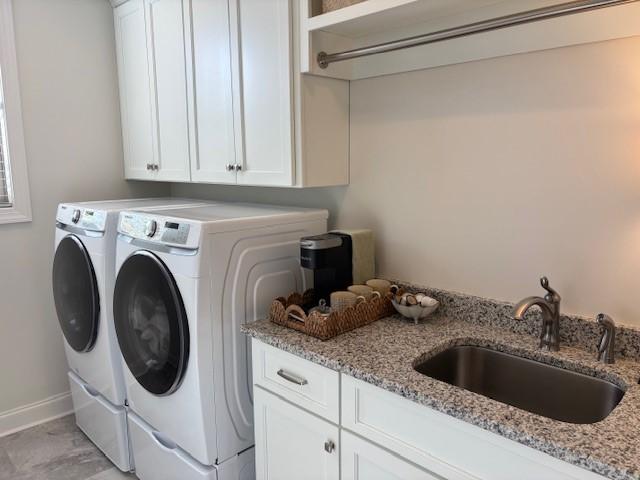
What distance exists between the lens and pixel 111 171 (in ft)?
9.82

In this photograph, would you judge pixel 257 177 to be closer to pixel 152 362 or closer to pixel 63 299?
pixel 152 362

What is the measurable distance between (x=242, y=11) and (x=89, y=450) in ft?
7.40

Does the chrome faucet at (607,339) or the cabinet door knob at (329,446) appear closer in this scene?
the chrome faucet at (607,339)

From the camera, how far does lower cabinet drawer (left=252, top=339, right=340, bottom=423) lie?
1.51 m

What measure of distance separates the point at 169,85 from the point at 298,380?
164 centimetres

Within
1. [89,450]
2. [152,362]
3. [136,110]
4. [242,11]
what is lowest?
[89,450]

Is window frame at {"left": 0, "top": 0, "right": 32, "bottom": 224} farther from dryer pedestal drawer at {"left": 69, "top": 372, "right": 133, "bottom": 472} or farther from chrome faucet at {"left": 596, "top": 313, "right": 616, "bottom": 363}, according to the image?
chrome faucet at {"left": 596, "top": 313, "right": 616, "bottom": 363}

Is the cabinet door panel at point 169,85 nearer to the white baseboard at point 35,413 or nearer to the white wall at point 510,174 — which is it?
the white wall at point 510,174

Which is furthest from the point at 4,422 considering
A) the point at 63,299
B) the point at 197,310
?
the point at 197,310

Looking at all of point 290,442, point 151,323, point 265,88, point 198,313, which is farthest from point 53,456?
point 265,88

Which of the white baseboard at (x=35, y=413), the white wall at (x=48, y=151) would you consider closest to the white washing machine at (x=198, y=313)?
the white wall at (x=48, y=151)

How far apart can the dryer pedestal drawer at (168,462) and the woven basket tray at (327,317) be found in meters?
0.61

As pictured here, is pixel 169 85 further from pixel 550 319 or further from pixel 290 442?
pixel 550 319

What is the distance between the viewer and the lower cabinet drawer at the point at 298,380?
151 cm
